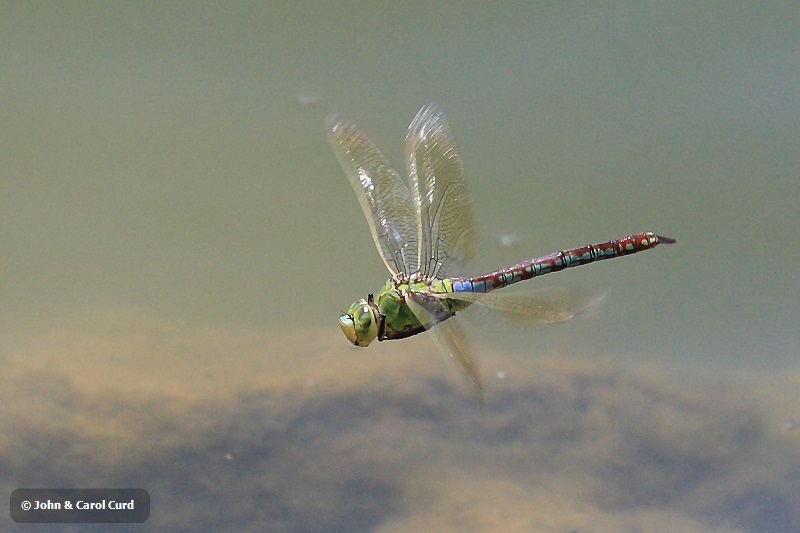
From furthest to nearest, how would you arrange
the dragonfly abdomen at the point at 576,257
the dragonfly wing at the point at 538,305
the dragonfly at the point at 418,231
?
the dragonfly abdomen at the point at 576,257 → the dragonfly at the point at 418,231 → the dragonfly wing at the point at 538,305

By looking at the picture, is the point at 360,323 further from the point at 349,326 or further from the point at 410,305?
the point at 410,305

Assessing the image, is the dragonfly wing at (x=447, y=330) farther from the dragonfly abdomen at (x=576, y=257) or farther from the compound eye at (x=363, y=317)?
the dragonfly abdomen at (x=576, y=257)

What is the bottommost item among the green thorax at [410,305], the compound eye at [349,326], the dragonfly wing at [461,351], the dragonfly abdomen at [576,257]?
the dragonfly wing at [461,351]

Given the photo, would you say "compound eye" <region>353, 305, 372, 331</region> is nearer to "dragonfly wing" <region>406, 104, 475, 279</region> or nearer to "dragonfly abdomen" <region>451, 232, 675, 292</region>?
"dragonfly wing" <region>406, 104, 475, 279</region>

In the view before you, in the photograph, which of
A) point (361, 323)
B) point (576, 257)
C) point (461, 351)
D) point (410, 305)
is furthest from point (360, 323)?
point (576, 257)

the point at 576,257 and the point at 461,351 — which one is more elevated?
the point at 576,257

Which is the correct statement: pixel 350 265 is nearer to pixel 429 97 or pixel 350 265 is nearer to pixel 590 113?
pixel 429 97

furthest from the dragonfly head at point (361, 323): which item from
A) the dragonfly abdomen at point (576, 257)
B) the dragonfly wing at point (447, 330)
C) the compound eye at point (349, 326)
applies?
the dragonfly abdomen at point (576, 257)
